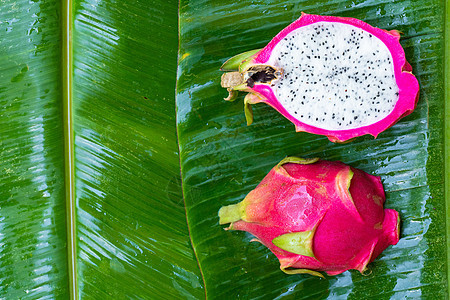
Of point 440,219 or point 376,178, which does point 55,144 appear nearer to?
point 376,178

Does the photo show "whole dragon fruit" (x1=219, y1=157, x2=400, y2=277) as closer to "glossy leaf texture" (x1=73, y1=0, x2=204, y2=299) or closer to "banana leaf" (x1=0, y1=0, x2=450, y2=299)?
"banana leaf" (x1=0, y1=0, x2=450, y2=299)

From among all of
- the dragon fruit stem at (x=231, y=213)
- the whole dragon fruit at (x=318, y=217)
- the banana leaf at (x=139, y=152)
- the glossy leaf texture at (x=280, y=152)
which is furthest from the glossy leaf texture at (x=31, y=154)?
the whole dragon fruit at (x=318, y=217)

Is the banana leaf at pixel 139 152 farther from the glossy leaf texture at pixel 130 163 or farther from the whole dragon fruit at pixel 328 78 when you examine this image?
the whole dragon fruit at pixel 328 78

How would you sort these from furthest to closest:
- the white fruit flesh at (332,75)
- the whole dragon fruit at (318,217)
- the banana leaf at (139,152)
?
the banana leaf at (139,152) < the white fruit flesh at (332,75) < the whole dragon fruit at (318,217)

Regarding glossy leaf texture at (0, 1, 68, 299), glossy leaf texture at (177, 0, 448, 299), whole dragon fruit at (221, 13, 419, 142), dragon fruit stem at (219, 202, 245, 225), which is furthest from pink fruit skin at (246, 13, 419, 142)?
glossy leaf texture at (0, 1, 68, 299)

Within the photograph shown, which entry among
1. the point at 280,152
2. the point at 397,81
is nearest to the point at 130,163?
the point at 280,152

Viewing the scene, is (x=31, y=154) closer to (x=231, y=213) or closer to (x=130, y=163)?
(x=130, y=163)
